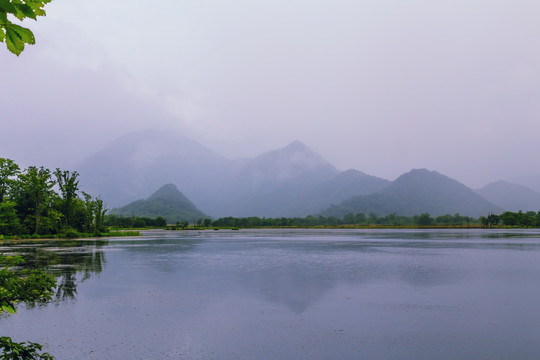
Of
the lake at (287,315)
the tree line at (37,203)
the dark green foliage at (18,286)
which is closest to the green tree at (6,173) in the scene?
the tree line at (37,203)

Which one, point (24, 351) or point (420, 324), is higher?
point (24, 351)

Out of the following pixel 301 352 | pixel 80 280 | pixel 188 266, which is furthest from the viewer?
pixel 188 266

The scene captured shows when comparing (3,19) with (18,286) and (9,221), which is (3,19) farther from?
(9,221)

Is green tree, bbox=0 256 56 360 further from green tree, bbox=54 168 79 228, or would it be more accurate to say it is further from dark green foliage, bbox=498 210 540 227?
dark green foliage, bbox=498 210 540 227

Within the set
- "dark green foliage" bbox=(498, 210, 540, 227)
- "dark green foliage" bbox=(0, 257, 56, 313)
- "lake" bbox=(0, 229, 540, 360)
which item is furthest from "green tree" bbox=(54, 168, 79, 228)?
"dark green foliage" bbox=(498, 210, 540, 227)

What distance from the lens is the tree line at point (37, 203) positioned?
81544mm

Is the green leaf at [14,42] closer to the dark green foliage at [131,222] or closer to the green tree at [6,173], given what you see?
the green tree at [6,173]

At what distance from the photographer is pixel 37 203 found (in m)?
83.2

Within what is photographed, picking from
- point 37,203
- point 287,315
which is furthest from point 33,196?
point 287,315

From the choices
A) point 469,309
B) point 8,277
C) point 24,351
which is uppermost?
point 8,277

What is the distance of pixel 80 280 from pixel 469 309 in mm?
25108

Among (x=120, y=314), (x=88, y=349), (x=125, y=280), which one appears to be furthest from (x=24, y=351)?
(x=125, y=280)

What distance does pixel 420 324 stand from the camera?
15766mm

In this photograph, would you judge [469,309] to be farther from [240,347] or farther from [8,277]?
[8,277]
